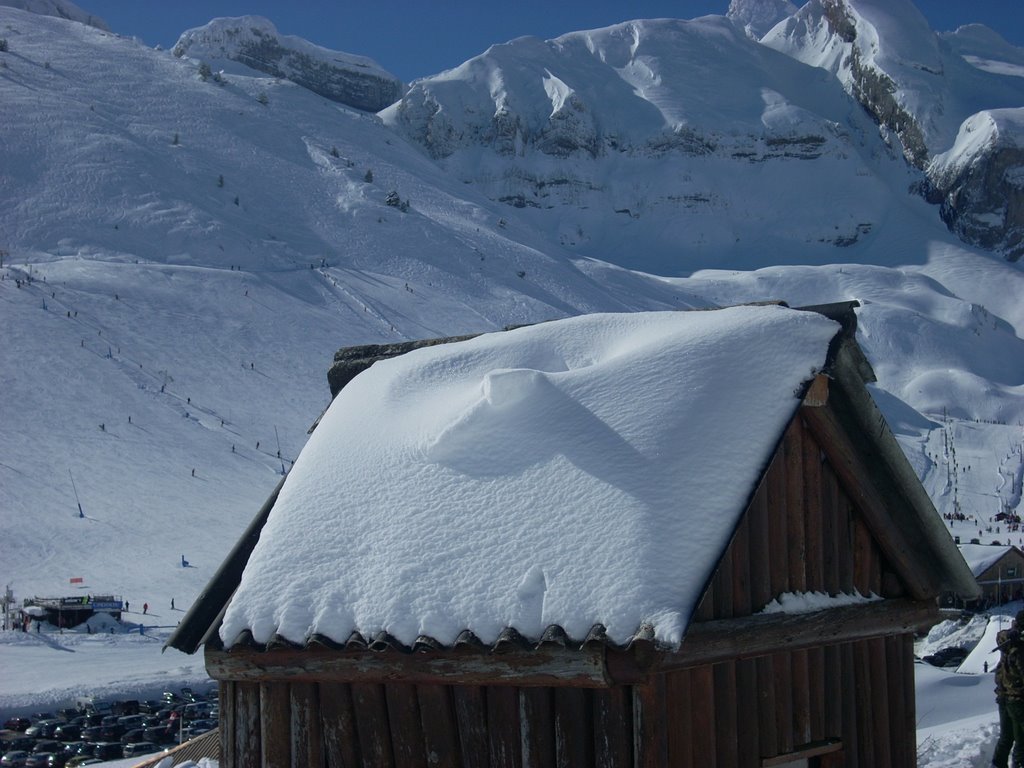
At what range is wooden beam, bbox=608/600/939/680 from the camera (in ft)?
13.0

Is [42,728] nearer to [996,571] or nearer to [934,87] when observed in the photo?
[996,571]

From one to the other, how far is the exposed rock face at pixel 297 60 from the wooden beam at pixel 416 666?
127m

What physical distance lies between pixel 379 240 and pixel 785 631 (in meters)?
60.4

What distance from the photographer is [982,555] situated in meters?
33.2

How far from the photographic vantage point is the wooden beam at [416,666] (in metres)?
3.79

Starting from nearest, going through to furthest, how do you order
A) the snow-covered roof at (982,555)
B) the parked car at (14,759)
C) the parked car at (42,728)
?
1. the parked car at (14,759)
2. the parked car at (42,728)
3. the snow-covered roof at (982,555)

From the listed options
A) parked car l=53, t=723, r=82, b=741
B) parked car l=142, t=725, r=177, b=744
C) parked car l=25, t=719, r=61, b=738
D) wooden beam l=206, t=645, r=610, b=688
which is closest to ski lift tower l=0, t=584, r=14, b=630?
parked car l=25, t=719, r=61, b=738

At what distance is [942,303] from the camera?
86.6m

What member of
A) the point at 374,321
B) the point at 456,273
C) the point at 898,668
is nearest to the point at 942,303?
the point at 456,273

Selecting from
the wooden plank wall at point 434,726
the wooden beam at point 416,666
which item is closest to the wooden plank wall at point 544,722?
the wooden plank wall at point 434,726

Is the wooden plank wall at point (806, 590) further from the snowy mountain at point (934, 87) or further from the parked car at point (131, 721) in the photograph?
the snowy mountain at point (934, 87)

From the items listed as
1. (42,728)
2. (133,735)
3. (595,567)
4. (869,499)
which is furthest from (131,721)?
(595,567)

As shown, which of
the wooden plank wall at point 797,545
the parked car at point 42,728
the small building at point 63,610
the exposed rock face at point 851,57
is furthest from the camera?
the exposed rock face at point 851,57

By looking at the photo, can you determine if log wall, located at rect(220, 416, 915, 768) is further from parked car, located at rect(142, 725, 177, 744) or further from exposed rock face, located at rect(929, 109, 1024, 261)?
exposed rock face, located at rect(929, 109, 1024, 261)
